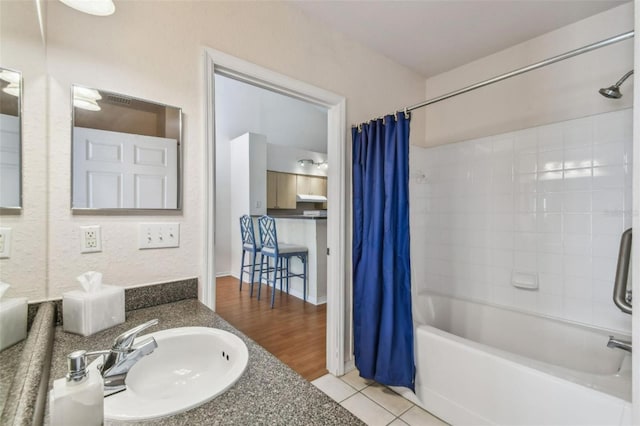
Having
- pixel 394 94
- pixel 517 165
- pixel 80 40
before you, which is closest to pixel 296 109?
pixel 394 94

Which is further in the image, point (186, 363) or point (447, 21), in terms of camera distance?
point (447, 21)

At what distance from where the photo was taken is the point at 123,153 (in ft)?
3.89

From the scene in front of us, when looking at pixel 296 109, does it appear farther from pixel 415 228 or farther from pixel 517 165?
pixel 517 165

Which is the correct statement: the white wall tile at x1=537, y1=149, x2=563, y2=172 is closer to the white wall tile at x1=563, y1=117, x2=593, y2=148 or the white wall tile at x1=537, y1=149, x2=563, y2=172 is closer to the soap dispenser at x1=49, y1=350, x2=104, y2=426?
the white wall tile at x1=563, y1=117, x2=593, y2=148

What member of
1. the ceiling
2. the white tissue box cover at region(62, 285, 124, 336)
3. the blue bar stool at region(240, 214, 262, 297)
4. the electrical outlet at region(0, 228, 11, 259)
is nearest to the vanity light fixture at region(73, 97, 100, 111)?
the electrical outlet at region(0, 228, 11, 259)

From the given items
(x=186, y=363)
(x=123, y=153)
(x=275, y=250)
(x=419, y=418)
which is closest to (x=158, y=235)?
(x=123, y=153)

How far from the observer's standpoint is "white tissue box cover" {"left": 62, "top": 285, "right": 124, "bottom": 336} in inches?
36.1

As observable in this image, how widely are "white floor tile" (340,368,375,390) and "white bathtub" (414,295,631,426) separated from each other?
14.4 inches

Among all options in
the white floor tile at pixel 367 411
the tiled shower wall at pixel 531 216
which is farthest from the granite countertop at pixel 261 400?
the tiled shower wall at pixel 531 216

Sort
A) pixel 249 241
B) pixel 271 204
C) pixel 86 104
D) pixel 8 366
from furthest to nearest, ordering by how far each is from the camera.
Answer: pixel 271 204
pixel 249 241
pixel 86 104
pixel 8 366

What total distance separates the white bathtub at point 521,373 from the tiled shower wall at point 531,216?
0.16 m

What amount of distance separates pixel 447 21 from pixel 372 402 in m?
2.50

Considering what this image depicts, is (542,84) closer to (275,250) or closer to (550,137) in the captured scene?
(550,137)

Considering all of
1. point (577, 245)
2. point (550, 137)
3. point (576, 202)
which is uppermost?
point (550, 137)
